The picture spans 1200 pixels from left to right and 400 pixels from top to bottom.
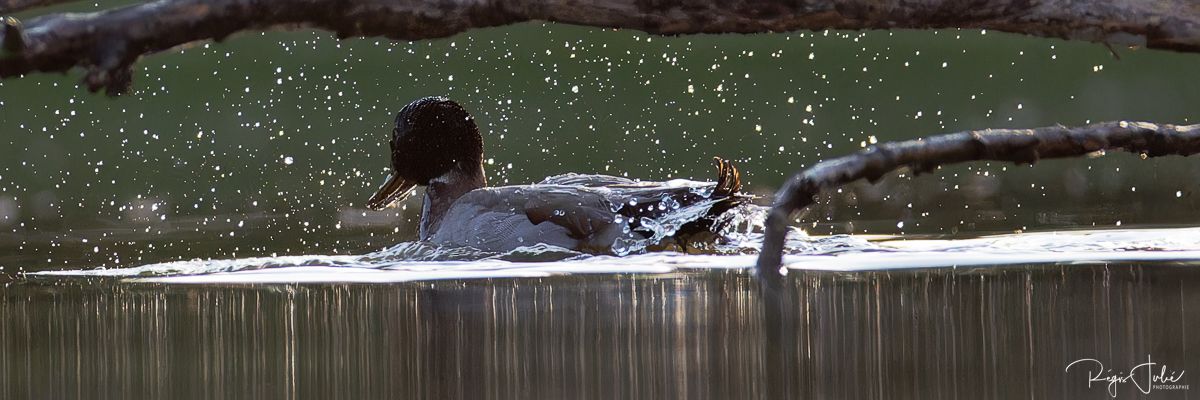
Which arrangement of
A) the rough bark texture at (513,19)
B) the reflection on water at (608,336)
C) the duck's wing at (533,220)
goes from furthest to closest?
the duck's wing at (533,220)
the rough bark texture at (513,19)
the reflection on water at (608,336)

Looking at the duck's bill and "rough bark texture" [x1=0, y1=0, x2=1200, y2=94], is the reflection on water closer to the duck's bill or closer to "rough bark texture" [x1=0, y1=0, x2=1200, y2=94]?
"rough bark texture" [x1=0, y1=0, x2=1200, y2=94]

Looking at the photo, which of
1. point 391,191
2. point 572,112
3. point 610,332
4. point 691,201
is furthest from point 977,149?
point 572,112

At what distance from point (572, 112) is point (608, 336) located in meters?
6.52

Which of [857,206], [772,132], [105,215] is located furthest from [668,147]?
[105,215]

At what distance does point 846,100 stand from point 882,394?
298 inches

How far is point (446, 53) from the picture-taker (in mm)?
10391

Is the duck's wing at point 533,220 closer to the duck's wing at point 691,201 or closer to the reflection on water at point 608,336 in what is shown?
the duck's wing at point 691,201

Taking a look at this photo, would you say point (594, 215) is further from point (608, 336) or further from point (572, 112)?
point (572, 112)

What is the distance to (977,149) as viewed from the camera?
381 centimetres

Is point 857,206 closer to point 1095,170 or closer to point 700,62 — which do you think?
point 1095,170

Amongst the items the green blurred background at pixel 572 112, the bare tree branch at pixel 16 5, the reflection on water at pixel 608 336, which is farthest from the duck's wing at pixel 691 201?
the bare tree branch at pixel 16 5
